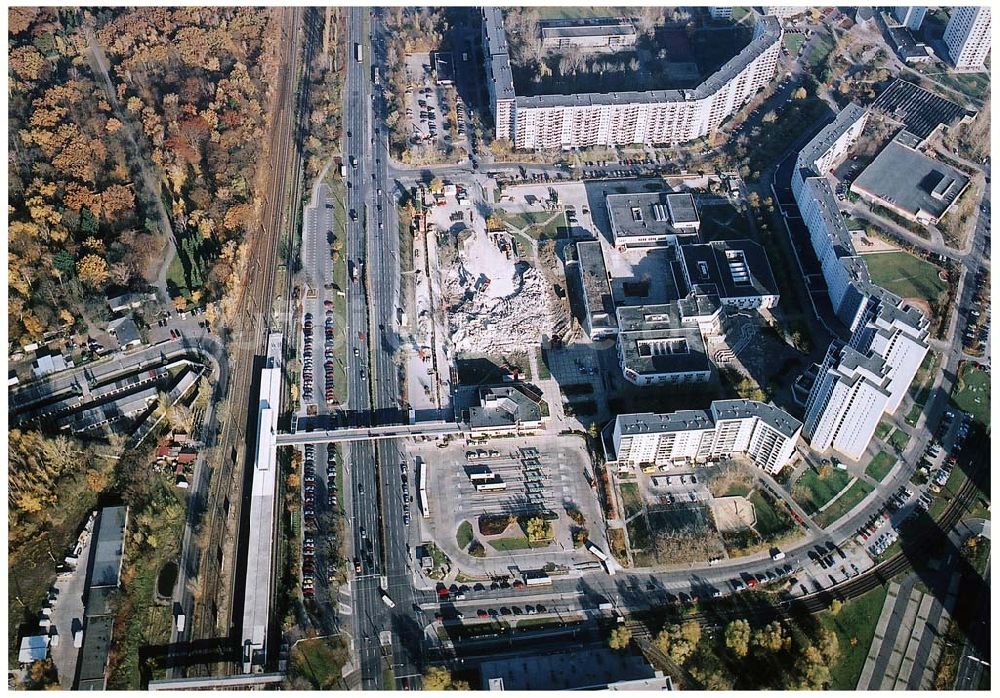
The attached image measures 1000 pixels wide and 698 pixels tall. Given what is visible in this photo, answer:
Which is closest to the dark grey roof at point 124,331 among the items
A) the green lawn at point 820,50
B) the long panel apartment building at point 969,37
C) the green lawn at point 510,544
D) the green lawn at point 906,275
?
the green lawn at point 510,544

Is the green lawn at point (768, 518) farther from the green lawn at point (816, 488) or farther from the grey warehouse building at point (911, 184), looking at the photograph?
the grey warehouse building at point (911, 184)

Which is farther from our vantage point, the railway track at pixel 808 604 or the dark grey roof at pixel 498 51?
the dark grey roof at pixel 498 51

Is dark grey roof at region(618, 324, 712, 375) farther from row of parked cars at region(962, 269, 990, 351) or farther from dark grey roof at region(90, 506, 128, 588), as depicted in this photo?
dark grey roof at region(90, 506, 128, 588)

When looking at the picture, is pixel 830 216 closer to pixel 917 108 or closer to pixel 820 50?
pixel 917 108

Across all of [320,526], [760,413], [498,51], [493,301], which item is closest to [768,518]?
[760,413]

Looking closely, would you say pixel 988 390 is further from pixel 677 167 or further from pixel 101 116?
pixel 101 116
